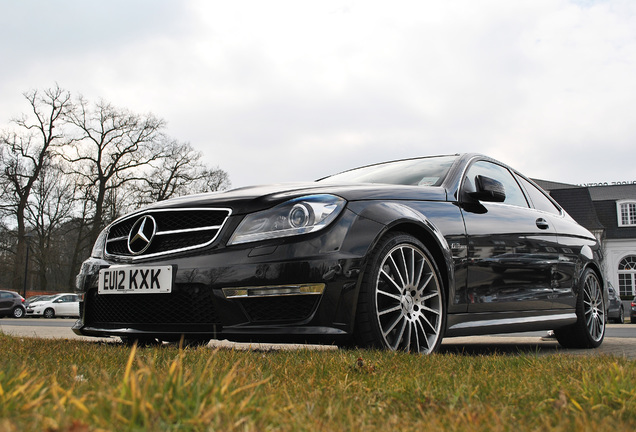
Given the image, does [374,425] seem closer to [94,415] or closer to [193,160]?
[94,415]

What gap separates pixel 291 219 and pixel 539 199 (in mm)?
3257

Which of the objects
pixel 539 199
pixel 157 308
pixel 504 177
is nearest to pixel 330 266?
pixel 157 308

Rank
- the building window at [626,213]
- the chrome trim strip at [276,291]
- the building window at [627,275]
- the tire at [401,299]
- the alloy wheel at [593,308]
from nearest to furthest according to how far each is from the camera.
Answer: the chrome trim strip at [276,291], the tire at [401,299], the alloy wheel at [593,308], the building window at [627,275], the building window at [626,213]

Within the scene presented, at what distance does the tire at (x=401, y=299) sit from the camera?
3.43 meters

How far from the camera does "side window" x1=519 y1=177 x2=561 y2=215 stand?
5.72m

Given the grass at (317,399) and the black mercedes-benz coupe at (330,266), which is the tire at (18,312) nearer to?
the black mercedes-benz coupe at (330,266)

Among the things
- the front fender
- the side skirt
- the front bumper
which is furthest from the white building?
the front bumper

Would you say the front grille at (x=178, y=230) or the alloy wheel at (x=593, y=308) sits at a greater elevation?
the front grille at (x=178, y=230)

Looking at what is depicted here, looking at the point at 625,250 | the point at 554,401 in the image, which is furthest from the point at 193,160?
the point at 554,401

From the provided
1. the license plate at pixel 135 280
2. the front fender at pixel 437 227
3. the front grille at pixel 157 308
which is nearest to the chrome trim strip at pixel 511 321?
the front fender at pixel 437 227

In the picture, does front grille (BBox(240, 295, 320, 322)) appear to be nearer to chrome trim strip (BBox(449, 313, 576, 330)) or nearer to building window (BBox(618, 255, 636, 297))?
chrome trim strip (BBox(449, 313, 576, 330))

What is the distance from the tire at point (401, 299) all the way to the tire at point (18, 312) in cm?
3113

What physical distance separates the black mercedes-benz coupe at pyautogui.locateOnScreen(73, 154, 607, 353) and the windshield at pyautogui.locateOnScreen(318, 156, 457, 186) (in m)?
0.02

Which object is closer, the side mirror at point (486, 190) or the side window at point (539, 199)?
the side mirror at point (486, 190)
